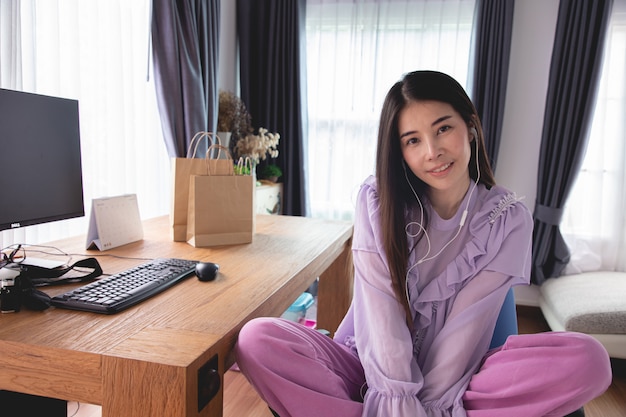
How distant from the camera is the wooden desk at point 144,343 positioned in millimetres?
716

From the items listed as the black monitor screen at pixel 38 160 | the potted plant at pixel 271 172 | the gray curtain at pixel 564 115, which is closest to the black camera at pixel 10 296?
the black monitor screen at pixel 38 160

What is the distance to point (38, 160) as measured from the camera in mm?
1103

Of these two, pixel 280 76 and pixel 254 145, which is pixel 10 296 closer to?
pixel 254 145

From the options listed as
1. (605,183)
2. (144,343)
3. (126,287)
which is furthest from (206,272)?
(605,183)

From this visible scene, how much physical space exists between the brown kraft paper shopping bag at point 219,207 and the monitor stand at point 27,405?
58 cm

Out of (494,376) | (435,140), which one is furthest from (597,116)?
(494,376)

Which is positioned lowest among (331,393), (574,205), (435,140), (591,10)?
(331,393)

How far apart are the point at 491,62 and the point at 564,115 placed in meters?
0.56

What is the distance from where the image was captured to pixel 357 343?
1172mm

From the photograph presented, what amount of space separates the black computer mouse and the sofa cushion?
6.25 ft

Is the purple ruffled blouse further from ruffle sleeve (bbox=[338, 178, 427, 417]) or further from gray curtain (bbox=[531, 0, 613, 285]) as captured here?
gray curtain (bbox=[531, 0, 613, 285])

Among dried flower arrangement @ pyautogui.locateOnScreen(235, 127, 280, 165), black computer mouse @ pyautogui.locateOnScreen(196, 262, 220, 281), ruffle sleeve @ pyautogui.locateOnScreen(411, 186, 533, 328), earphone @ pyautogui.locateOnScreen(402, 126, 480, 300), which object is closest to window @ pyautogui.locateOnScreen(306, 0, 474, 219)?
dried flower arrangement @ pyautogui.locateOnScreen(235, 127, 280, 165)

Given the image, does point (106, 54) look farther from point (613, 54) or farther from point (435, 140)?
point (613, 54)

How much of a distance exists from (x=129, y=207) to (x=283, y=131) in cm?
197
